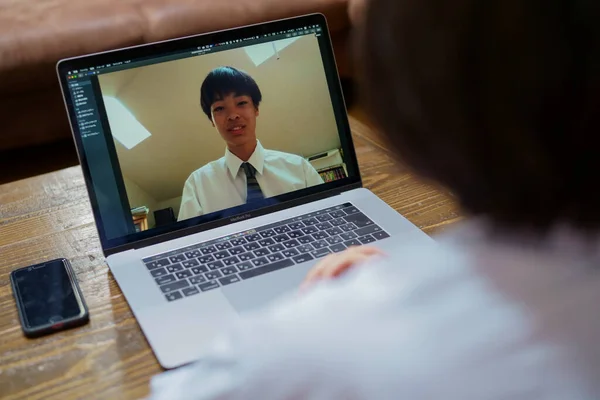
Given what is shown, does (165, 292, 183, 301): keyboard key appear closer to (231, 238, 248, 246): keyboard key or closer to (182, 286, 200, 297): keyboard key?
(182, 286, 200, 297): keyboard key

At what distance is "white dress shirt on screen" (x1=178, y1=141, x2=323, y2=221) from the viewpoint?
99 centimetres

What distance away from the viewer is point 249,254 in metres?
0.93

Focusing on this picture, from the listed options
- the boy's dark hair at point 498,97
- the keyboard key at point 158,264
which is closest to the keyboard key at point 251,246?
the keyboard key at point 158,264

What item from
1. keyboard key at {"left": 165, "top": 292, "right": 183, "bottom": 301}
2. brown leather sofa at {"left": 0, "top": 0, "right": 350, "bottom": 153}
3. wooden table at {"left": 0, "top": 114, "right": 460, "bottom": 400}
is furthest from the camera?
brown leather sofa at {"left": 0, "top": 0, "right": 350, "bottom": 153}

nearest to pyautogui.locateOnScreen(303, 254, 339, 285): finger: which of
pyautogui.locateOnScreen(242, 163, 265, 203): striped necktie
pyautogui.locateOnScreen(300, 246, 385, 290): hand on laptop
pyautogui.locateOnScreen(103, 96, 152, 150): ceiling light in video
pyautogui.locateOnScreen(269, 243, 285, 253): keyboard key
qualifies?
pyautogui.locateOnScreen(300, 246, 385, 290): hand on laptop

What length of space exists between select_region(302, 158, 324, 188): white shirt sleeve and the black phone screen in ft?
1.15

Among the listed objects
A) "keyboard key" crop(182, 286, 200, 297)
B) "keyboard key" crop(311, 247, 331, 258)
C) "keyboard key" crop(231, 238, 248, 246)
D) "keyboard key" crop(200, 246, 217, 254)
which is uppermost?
"keyboard key" crop(200, 246, 217, 254)

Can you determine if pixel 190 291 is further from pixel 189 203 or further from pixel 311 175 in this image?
pixel 311 175

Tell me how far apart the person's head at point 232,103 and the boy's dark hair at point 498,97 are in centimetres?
57

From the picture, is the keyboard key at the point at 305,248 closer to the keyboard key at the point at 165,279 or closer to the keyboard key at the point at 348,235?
the keyboard key at the point at 348,235

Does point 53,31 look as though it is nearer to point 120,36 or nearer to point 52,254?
point 120,36

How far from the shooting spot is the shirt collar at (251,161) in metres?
1.00

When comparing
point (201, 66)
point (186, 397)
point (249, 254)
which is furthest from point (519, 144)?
point (201, 66)

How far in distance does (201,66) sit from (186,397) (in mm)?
554
